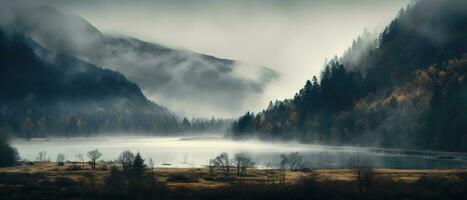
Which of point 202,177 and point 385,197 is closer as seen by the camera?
point 385,197

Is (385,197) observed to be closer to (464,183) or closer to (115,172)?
(464,183)

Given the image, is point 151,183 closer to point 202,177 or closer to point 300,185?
point 202,177

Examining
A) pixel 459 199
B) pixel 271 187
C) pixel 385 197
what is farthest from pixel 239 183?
pixel 459 199

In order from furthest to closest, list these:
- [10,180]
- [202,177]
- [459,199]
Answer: [202,177]
[10,180]
[459,199]

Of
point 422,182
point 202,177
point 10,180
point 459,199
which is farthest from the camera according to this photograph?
point 202,177

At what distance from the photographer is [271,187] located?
14300 centimetres

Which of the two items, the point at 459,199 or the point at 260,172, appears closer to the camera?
the point at 459,199

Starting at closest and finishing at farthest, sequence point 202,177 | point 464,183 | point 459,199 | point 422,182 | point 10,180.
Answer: point 459,199, point 464,183, point 422,182, point 10,180, point 202,177

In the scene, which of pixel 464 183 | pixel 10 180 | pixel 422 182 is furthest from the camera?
pixel 10 180

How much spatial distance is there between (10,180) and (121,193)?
1768 inches

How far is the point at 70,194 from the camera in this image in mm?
136125

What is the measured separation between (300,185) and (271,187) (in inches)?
304

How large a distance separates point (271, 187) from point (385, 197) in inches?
1141

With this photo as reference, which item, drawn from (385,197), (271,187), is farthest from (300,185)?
(385,197)
